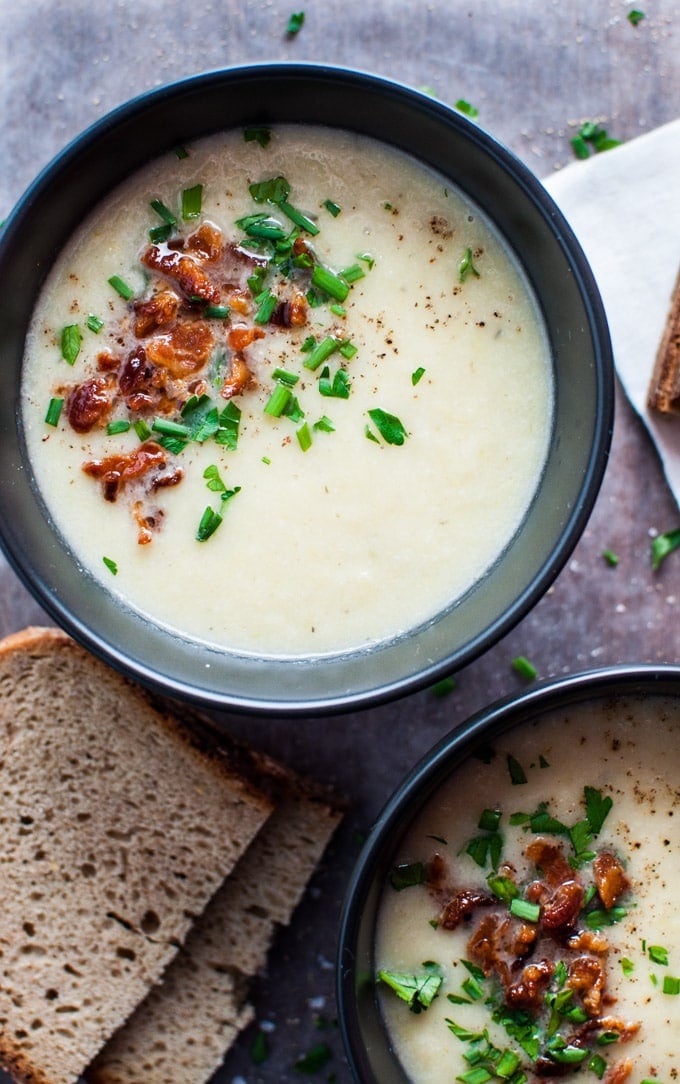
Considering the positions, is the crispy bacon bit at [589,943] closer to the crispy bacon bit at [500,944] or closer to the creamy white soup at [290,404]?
the crispy bacon bit at [500,944]

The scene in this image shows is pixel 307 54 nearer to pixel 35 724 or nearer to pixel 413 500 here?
pixel 413 500

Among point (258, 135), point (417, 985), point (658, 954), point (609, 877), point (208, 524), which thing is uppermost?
point (258, 135)

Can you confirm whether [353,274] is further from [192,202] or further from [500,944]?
[500,944]

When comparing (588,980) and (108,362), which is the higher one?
(108,362)

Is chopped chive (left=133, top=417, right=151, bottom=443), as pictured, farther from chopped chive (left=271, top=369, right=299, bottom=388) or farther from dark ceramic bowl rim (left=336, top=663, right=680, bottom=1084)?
dark ceramic bowl rim (left=336, top=663, right=680, bottom=1084)

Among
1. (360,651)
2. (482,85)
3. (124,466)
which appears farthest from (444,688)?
(482,85)

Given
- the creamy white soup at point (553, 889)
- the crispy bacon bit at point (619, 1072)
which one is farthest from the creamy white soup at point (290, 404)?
the crispy bacon bit at point (619, 1072)

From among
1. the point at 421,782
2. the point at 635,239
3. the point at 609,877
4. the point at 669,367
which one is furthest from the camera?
the point at 635,239
